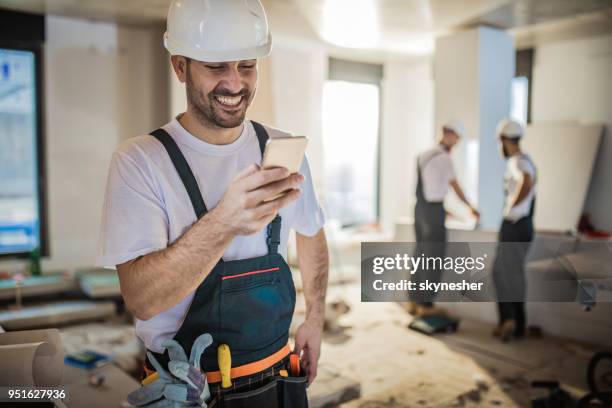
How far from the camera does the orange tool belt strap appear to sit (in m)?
1.22

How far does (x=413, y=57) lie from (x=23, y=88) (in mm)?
4729

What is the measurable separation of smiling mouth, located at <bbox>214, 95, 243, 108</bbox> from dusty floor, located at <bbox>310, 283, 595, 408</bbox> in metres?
2.15

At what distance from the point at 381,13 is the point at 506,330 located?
9.50 feet

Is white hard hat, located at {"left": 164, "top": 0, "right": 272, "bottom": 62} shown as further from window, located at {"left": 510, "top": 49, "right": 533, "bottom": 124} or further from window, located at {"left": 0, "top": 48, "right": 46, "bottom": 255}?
window, located at {"left": 510, "top": 49, "right": 533, "bottom": 124}

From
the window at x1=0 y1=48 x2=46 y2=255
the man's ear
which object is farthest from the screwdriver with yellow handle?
the window at x1=0 y1=48 x2=46 y2=255

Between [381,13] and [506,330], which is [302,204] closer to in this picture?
[506,330]

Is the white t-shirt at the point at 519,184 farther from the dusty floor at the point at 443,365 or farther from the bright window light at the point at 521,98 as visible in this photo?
the bright window light at the point at 521,98

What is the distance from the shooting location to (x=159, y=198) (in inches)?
45.8

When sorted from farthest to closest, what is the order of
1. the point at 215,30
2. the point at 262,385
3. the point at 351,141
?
the point at 351,141 → the point at 262,385 → the point at 215,30

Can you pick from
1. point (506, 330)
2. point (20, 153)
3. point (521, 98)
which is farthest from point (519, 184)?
point (20, 153)

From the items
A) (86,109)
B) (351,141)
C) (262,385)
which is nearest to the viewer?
(262,385)

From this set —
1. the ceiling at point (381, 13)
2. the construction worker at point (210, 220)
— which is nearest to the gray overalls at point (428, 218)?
the ceiling at point (381, 13)

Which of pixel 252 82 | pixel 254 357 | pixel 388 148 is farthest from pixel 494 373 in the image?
pixel 388 148

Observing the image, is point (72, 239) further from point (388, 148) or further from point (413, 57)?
point (413, 57)
